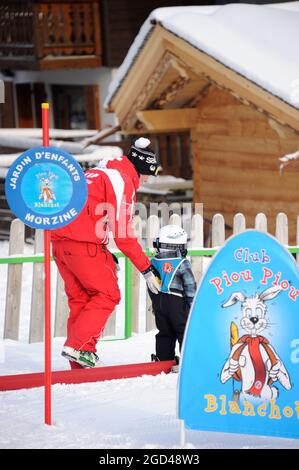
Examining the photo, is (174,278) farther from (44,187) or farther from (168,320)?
(44,187)

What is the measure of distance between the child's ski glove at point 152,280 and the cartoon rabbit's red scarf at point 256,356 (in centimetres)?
185

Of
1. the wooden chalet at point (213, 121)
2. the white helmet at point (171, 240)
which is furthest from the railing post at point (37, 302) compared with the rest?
the wooden chalet at point (213, 121)

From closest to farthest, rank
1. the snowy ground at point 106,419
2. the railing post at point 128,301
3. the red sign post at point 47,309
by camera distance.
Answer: the snowy ground at point 106,419 → the red sign post at point 47,309 → the railing post at point 128,301

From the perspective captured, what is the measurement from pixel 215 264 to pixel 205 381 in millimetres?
543

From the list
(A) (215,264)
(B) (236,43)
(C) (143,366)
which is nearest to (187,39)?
(B) (236,43)

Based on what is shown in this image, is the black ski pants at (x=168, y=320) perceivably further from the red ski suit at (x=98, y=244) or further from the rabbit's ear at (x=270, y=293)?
the rabbit's ear at (x=270, y=293)

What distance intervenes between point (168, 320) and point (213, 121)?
629cm

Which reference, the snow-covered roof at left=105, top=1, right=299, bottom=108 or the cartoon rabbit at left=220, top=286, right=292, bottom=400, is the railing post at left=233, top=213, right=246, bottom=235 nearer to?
the snow-covered roof at left=105, top=1, right=299, bottom=108

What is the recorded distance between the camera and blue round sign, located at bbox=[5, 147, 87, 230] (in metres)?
5.74

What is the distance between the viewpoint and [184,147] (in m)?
22.0

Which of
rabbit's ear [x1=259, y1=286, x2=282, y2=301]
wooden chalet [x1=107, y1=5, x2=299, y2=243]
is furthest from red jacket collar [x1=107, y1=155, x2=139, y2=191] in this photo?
wooden chalet [x1=107, y1=5, x2=299, y2=243]

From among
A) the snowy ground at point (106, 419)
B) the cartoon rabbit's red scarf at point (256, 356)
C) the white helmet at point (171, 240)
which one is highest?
the white helmet at point (171, 240)

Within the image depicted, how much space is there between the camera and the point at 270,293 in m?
5.17

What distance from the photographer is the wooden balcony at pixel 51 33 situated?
22.9 metres
